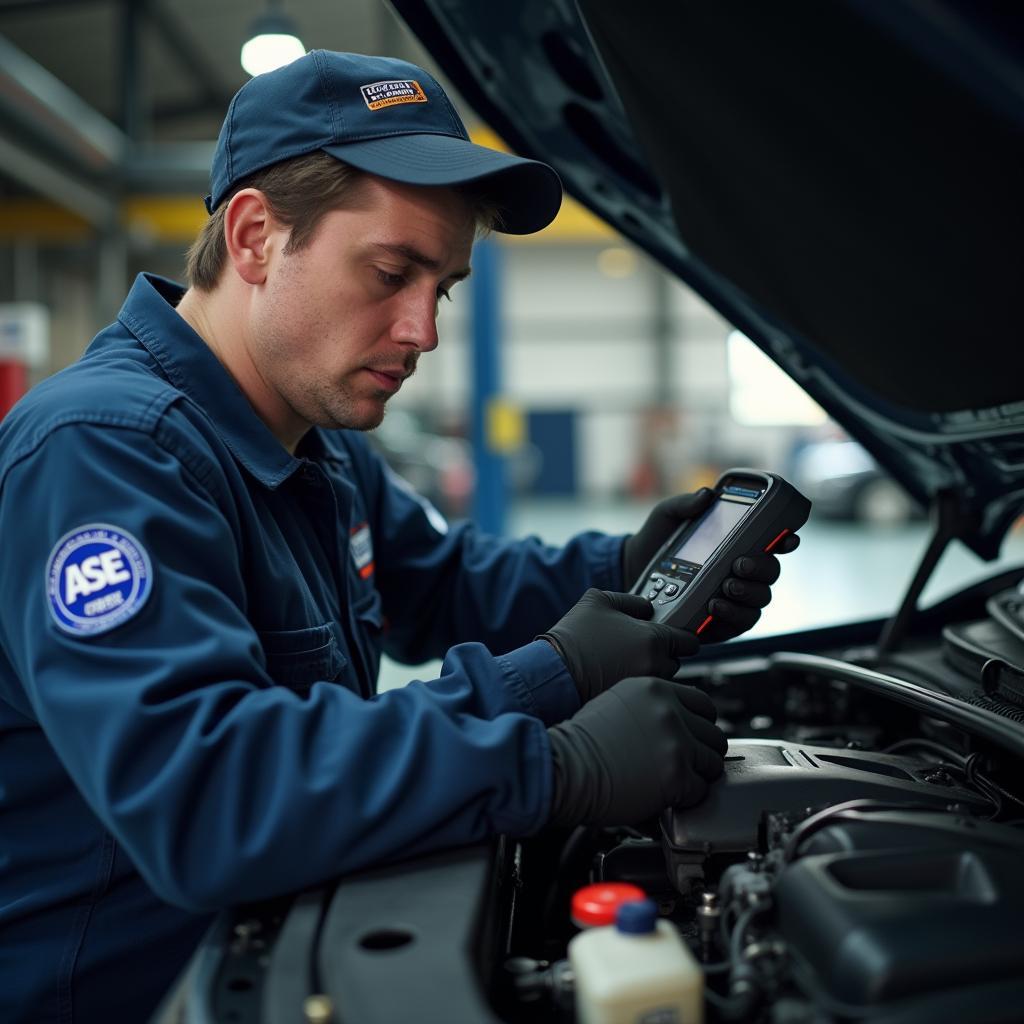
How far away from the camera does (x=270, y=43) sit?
324cm

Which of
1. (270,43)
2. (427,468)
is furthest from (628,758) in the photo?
(427,468)

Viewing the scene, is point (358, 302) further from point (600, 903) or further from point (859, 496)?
point (859, 496)

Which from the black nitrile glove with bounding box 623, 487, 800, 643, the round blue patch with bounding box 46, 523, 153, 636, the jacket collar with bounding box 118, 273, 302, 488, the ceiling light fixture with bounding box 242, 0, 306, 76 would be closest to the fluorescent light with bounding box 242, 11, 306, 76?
the ceiling light fixture with bounding box 242, 0, 306, 76

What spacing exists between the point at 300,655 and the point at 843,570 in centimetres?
508

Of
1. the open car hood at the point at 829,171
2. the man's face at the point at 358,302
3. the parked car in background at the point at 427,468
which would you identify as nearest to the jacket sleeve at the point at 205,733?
the man's face at the point at 358,302

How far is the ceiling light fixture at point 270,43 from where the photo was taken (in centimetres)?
324

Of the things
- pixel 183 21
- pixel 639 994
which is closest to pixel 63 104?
pixel 183 21

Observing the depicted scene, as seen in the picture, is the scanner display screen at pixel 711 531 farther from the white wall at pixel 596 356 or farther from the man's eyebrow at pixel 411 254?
the white wall at pixel 596 356

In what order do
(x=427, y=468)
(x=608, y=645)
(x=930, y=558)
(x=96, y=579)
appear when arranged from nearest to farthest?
(x=96, y=579), (x=608, y=645), (x=930, y=558), (x=427, y=468)

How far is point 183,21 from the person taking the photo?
286 inches

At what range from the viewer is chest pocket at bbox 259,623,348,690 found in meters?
0.96

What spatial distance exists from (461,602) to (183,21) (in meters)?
7.22

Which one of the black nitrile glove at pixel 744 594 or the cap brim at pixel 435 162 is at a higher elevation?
the cap brim at pixel 435 162

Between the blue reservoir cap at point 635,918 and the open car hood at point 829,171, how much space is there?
0.55 meters
